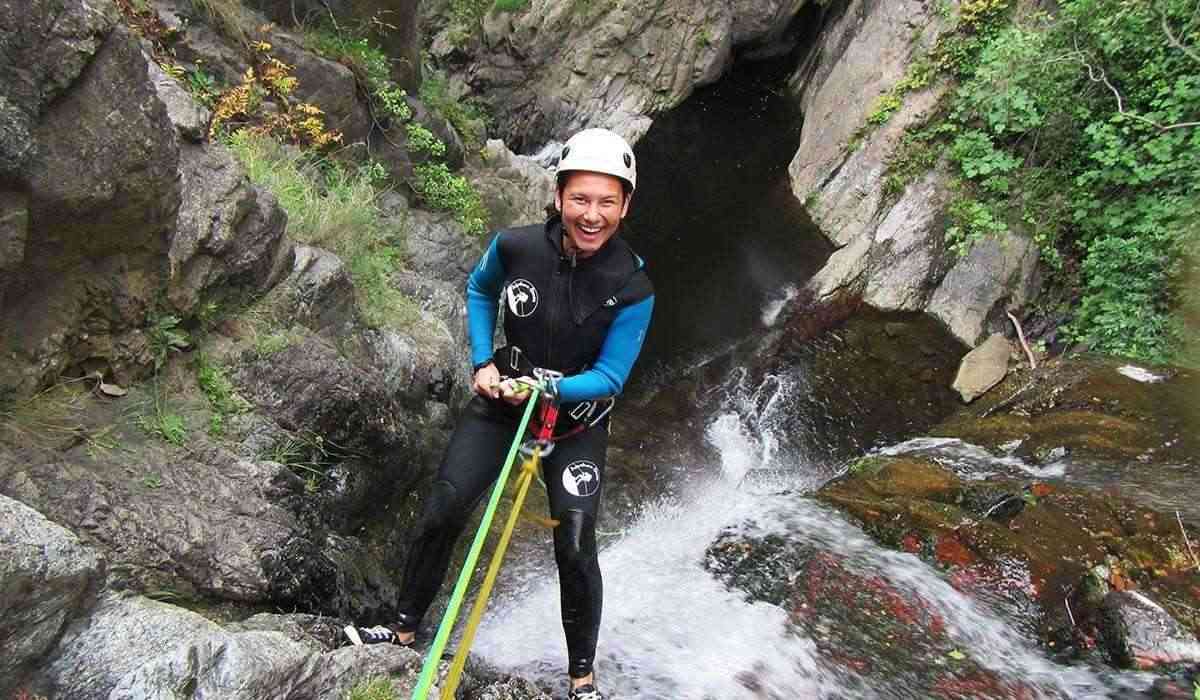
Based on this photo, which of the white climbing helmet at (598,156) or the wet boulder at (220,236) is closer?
the white climbing helmet at (598,156)

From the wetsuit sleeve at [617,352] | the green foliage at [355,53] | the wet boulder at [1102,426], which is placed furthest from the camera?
the green foliage at [355,53]

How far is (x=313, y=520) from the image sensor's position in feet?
11.7

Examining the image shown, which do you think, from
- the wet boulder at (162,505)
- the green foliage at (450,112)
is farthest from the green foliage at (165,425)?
the green foliage at (450,112)

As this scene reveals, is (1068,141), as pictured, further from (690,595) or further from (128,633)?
(128,633)

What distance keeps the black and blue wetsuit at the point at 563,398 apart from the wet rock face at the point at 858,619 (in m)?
1.67

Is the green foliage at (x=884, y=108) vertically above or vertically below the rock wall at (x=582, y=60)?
below

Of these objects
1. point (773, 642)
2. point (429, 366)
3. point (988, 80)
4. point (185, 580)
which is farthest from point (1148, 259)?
point (185, 580)

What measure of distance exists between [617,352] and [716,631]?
210cm

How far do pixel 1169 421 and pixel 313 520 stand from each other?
665 centimetres

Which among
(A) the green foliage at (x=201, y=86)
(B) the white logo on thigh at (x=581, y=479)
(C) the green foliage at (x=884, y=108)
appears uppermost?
(C) the green foliage at (x=884, y=108)

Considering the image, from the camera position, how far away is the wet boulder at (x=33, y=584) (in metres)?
1.97

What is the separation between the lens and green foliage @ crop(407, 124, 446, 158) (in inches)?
319

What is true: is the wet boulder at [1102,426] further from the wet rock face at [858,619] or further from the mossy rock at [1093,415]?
the wet rock face at [858,619]

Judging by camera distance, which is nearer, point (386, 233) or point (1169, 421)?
point (1169, 421)
